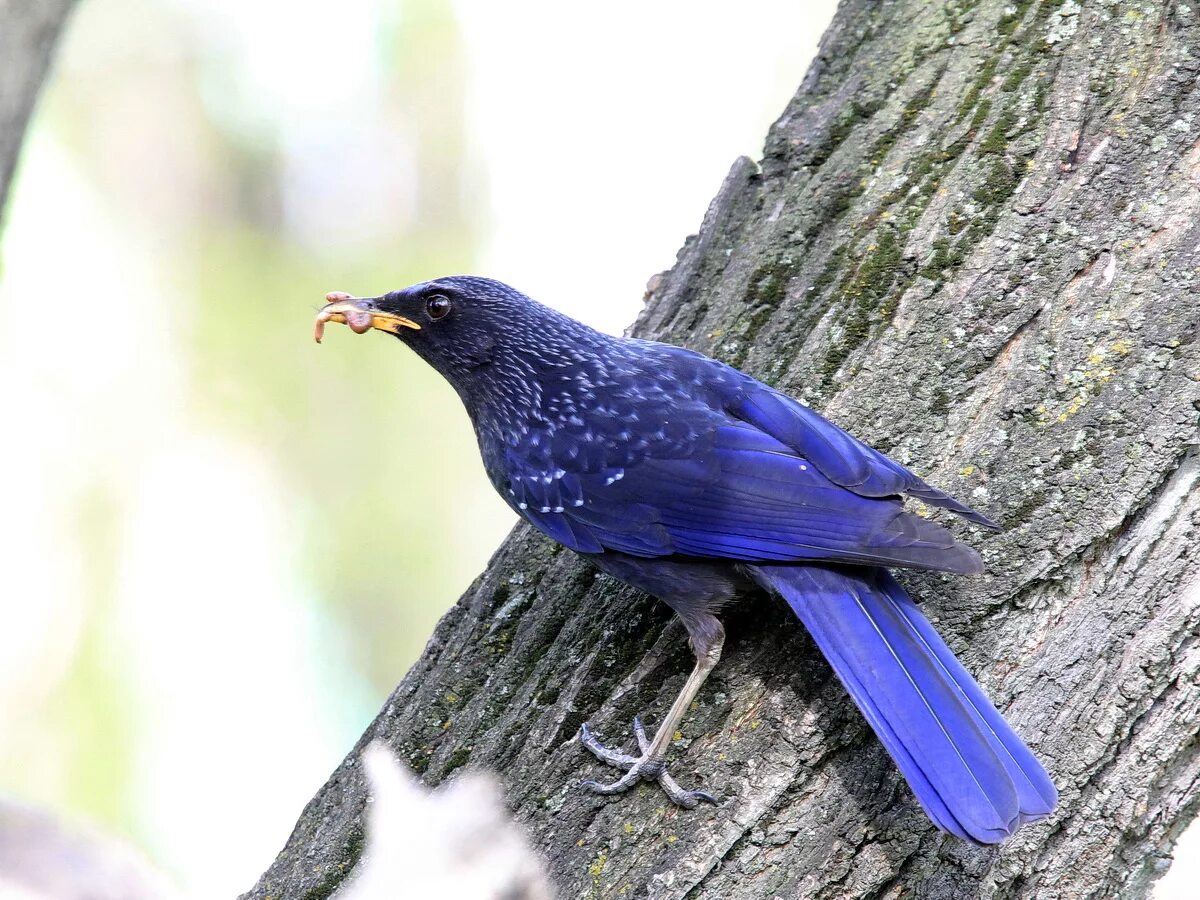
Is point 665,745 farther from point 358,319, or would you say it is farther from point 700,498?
point 358,319

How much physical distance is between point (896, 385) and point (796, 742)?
40.9 inches

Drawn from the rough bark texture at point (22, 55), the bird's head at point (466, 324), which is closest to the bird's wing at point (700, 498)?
the bird's head at point (466, 324)

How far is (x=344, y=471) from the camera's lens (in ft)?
32.5

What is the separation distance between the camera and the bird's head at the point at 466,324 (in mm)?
3416

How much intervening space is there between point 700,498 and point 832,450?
350mm

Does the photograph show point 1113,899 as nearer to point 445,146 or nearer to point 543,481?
point 543,481

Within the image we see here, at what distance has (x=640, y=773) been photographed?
8.05ft

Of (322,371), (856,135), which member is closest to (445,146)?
(322,371)

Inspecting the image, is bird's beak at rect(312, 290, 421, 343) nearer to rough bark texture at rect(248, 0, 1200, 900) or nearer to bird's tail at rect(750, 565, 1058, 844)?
rough bark texture at rect(248, 0, 1200, 900)

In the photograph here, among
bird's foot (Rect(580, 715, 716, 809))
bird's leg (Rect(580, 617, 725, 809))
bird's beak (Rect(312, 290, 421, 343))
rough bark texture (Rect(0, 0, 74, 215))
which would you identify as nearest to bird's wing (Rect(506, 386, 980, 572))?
bird's leg (Rect(580, 617, 725, 809))

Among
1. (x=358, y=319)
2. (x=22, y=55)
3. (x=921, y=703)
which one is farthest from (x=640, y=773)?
(x=22, y=55)

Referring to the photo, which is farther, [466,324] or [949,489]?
[466,324]

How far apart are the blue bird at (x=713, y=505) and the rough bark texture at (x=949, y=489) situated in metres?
0.13

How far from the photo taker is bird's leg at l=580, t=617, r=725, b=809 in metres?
2.45
